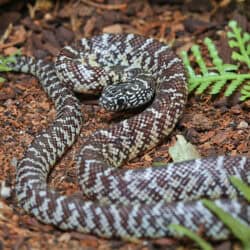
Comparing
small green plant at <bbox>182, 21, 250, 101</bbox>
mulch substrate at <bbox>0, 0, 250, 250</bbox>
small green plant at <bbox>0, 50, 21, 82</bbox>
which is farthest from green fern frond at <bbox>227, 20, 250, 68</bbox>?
small green plant at <bbox>0, 50, 21, 82</bbox>

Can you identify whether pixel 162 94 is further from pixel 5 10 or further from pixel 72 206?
pixel 5 10

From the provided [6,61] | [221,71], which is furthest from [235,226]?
[6,61]

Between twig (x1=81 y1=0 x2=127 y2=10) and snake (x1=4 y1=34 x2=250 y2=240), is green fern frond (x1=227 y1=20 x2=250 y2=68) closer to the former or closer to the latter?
snake (x1=4 y1=34 x2=250 y2=240)

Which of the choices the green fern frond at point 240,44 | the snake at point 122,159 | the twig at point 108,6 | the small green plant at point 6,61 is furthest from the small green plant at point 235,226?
the twig at point 108,6

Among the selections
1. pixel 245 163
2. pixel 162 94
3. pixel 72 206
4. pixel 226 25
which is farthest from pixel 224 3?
pixel 72 206

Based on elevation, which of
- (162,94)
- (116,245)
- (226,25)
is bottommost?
(116,245)

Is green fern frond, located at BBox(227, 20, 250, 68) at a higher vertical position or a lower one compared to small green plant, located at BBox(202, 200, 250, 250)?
higher
